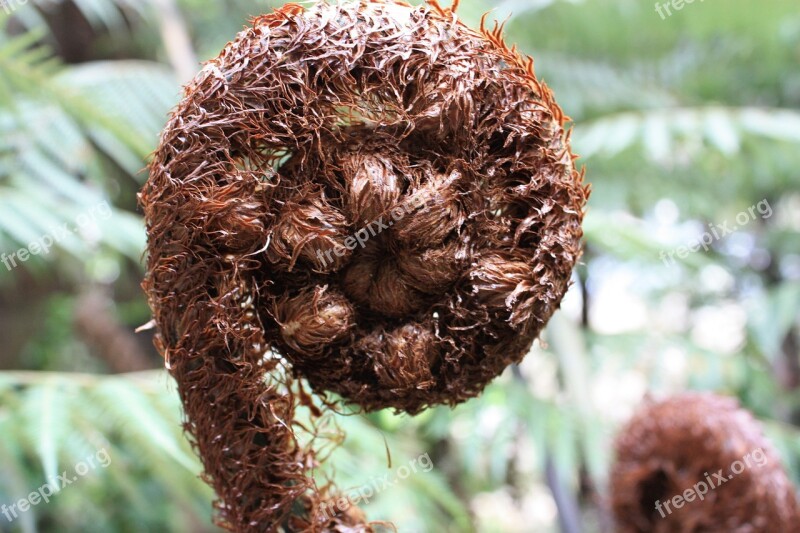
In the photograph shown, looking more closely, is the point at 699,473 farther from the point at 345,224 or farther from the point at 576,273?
the point at 345,224

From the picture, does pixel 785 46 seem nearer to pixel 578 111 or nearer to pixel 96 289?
pixel 578 111

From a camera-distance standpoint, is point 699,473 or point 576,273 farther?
point 699,473

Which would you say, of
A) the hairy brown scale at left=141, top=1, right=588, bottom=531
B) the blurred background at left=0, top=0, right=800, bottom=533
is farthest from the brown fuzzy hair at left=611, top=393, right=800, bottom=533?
the hairy brown scale at left=141, top=1, right=588, bottom=531

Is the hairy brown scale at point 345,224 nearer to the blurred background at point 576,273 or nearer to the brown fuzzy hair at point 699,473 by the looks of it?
the blurred background at point 576,273

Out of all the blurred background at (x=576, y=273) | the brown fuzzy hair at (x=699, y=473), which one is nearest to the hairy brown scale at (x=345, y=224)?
the blurred background at (x=576, y=273)

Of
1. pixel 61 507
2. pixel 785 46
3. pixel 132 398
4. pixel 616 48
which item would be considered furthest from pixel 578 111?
pixel 61 507

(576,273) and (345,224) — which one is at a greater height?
(345,224)

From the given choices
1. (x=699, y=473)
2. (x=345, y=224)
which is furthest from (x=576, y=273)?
(x=345, y=224)
